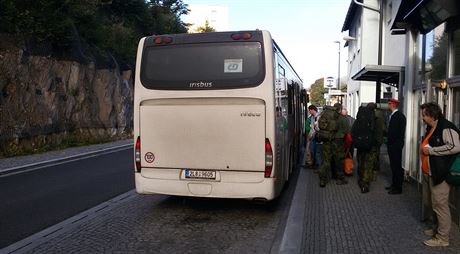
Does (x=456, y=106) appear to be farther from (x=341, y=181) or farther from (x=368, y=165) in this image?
(x=341, y=181)

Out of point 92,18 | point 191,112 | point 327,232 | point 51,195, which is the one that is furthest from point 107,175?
point 92,18

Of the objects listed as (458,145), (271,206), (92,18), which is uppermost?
(92,18)

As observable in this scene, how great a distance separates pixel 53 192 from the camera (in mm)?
9695

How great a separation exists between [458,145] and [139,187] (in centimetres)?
458

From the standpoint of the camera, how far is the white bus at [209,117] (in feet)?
23.6

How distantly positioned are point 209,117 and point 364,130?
3.44 metres

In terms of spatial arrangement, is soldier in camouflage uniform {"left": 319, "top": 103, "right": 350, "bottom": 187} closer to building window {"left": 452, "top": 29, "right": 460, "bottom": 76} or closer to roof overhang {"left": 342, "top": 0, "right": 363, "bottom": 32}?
building window {"left": 452, "top": 29, "right": 460, "bottom": 76}

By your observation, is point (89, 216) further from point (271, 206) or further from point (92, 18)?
point (92, 18)

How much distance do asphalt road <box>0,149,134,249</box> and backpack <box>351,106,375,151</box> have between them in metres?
4.65

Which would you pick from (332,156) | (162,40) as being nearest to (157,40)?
(162,40)

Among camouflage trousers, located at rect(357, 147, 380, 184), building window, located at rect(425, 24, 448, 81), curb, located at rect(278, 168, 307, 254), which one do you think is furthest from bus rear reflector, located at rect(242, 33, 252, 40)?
camouflage trousers, located at rect(357, 147, 380, 184)

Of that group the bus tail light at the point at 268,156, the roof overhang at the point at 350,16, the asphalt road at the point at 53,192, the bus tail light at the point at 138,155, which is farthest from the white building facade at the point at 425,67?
the roof overhang at the point at 350,16

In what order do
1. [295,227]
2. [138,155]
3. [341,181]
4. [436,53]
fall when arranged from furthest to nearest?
[341,181] < [436,53] < [138,155] < [295,227]

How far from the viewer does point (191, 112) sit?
7.42m
